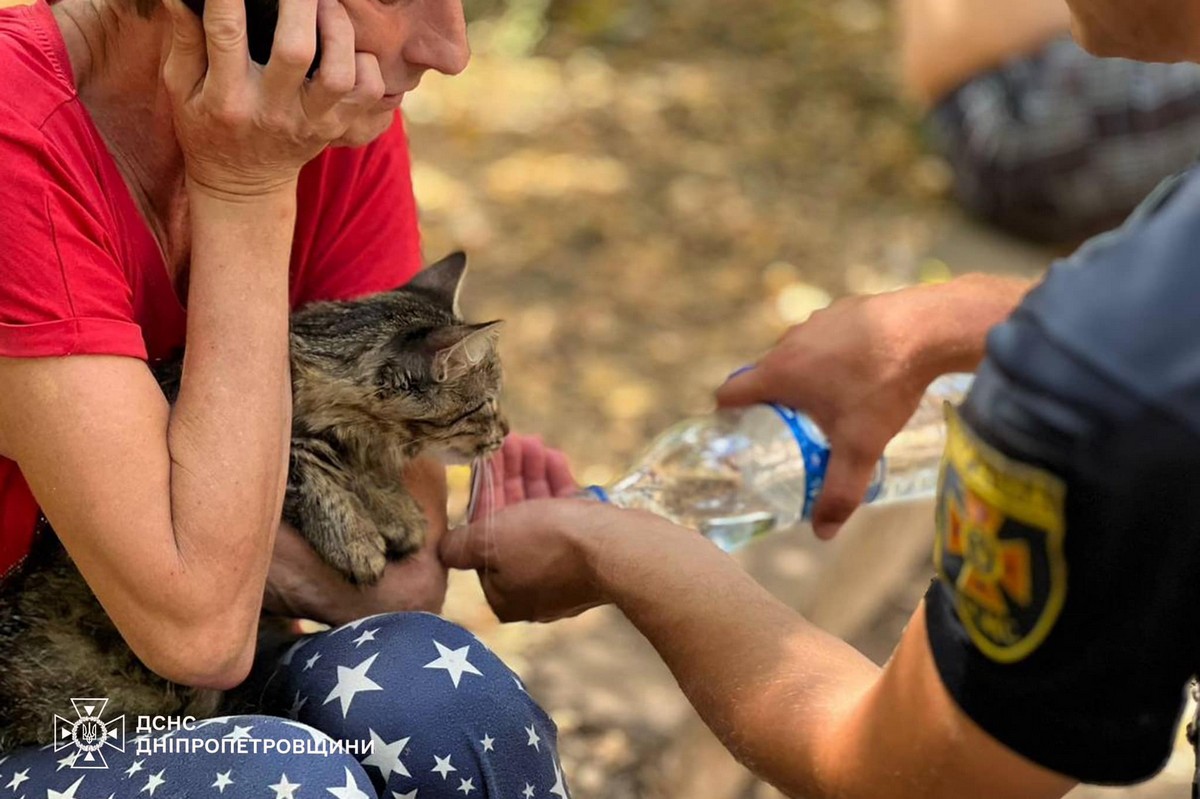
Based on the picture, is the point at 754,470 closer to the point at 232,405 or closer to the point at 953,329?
the point at 953,329

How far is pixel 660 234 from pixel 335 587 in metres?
3.12

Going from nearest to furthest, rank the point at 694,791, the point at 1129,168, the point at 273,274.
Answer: the point at 273,274 → the point at 694,791 → the point at 1129,168

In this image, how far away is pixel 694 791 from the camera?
2.99 metres

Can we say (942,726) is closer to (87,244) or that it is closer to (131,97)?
(87,244)

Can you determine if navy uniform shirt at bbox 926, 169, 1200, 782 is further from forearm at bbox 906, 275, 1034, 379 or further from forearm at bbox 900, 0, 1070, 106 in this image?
forearm at bbox 900, 0, 1070, 106

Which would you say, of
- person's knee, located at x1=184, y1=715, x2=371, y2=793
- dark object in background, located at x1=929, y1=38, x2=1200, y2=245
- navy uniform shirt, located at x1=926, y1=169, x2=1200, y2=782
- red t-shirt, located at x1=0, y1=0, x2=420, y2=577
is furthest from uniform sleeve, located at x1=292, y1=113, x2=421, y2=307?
dark object in background, located at x1=929, y1=38, x2=1200, y2=245

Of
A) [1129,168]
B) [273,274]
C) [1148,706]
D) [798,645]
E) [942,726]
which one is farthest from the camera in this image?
[1129,168]

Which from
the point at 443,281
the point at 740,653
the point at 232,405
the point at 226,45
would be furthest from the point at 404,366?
the point at 740,653

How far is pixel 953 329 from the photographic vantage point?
231 centimetres

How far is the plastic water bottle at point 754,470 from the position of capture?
2.48 meters

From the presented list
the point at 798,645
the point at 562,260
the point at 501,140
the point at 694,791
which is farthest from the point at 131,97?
the point at 501,140

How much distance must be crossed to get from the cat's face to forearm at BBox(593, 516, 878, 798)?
51cm

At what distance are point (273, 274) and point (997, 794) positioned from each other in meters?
1.08

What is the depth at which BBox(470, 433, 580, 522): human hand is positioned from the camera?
244cm
